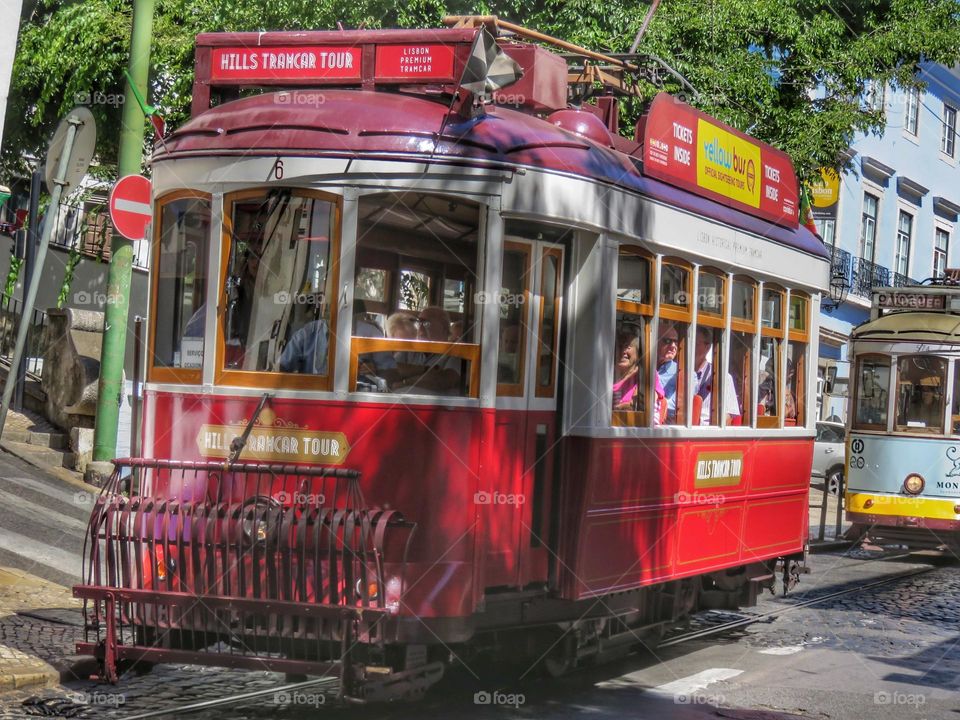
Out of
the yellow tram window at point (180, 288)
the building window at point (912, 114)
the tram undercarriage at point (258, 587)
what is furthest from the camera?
the building window at point (912, 114)

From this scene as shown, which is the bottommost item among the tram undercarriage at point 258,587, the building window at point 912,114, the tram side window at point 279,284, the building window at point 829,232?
the tram undercarriage at point 258,587

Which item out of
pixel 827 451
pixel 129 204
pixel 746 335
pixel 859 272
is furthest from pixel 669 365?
pixel 859 272

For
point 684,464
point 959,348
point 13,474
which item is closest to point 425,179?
point 684,464

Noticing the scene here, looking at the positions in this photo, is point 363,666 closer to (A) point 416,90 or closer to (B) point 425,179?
(B) point 425,179

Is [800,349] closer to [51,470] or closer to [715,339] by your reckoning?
[715,339]

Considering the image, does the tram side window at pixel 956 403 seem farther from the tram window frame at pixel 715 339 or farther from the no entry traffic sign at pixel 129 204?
the no entry traffic sign at pixel 129 204

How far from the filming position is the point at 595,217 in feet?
25.8

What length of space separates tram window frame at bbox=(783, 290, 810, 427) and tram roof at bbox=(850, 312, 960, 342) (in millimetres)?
6754

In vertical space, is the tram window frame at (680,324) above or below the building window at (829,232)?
below

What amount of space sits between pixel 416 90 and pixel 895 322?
11.5 m

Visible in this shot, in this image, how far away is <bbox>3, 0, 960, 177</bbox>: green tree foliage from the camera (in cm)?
1520

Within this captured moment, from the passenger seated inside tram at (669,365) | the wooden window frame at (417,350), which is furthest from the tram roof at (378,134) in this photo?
the passenger seated inside tram at (669,365)

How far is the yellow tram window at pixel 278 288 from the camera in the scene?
289 inches

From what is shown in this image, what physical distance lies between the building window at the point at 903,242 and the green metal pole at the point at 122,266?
28149 millimetres
